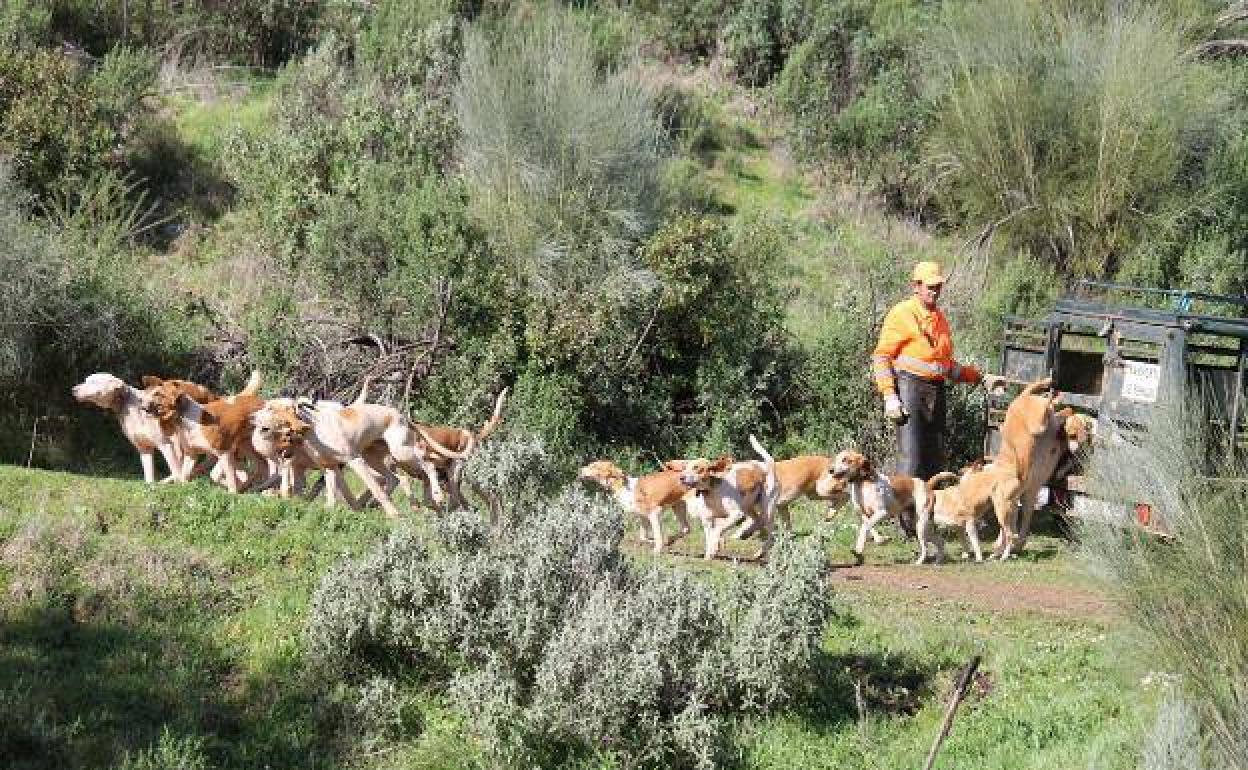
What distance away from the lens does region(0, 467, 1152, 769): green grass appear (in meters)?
9.81

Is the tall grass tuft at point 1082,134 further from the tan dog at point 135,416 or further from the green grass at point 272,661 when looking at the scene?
the tan dog at point 135,416

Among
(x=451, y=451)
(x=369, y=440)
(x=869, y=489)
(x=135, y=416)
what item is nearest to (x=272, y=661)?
(x=369, y=440)

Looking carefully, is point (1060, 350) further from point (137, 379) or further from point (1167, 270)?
point (137, 379)

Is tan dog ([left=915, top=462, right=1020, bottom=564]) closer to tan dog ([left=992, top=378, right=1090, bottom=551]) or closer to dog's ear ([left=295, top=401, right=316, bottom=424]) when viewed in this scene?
tan dog ([left=992, top=378, right=1090, bottom=551])

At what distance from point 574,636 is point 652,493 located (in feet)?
9.86

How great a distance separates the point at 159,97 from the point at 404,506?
17013 millimetres

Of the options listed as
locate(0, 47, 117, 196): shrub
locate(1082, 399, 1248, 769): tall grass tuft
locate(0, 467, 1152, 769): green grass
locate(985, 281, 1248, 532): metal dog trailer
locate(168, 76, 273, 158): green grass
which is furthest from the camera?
locate(168, 76, 273, 158): green grass

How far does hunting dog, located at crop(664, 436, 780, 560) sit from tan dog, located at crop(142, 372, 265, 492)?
13.5 ft

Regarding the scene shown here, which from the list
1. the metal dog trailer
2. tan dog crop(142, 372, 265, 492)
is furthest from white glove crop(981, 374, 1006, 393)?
tan dog crop(142, 372, 265, 492)

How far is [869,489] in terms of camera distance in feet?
43.8

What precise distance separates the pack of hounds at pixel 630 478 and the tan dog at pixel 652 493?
0.5 inches

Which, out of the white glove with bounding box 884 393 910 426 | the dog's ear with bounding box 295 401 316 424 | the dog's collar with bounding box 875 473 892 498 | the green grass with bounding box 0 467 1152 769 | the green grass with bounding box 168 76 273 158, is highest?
the green grass with bounding box 168 76 273 158

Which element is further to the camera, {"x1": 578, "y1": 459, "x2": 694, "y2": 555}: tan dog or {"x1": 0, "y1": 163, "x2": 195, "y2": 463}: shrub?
{"x1": 0, "y1": 163, "x2": 195, "y2": 463}: shrub

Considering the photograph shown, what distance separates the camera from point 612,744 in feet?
32.7
